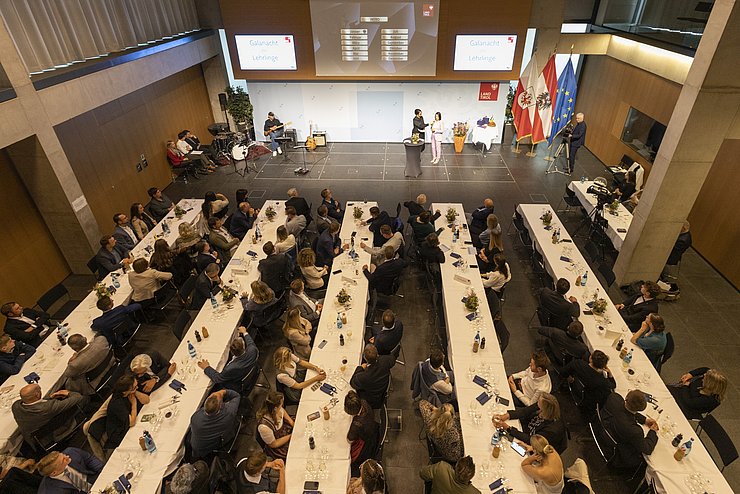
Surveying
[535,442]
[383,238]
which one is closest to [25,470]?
[535,442]

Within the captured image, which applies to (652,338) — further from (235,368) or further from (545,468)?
(235,368)

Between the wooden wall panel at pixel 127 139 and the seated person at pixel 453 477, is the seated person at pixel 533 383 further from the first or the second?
the wooden wall panel at pixel 127 139

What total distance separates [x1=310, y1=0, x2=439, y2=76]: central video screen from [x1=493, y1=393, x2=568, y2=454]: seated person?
490 inches

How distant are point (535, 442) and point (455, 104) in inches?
548

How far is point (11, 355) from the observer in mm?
6648

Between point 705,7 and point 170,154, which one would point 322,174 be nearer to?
point 170,154

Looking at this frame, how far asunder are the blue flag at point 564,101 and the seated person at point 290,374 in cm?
1295

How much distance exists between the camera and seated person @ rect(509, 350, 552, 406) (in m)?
5.60

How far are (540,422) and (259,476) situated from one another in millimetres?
3397

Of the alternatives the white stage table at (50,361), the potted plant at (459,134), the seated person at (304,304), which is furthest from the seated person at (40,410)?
the potted plant at (459,134)

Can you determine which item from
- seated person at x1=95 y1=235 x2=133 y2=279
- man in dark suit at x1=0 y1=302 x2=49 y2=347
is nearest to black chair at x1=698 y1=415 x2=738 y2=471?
seated person at x1=95 y1=235 x2=133 y2=279

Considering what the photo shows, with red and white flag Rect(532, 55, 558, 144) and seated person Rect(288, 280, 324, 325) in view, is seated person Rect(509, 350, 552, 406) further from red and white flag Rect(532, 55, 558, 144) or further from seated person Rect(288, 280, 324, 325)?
red and white flag Rect(532, 55, 558, 144)

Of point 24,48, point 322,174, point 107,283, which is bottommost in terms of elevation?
point 322,174

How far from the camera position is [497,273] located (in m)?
7.87
